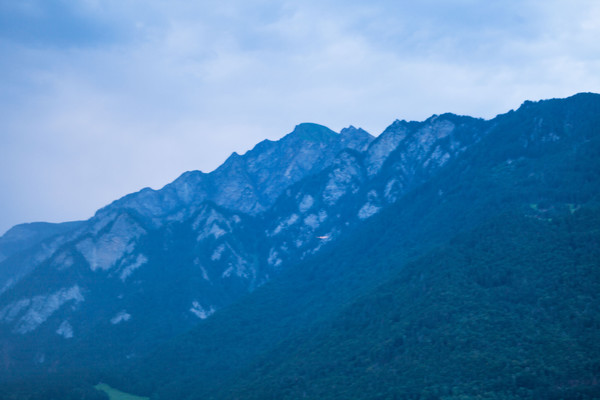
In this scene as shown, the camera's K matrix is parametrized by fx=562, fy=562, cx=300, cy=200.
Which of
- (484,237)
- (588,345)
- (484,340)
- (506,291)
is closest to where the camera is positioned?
(588,345)

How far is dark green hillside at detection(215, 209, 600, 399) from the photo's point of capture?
347 feet

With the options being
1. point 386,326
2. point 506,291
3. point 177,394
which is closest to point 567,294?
point 506,291

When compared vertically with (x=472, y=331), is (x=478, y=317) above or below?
above

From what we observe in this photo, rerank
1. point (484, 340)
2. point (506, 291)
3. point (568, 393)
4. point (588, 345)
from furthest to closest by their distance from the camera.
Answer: point (506, 291), point (484, 340), point (588, 345), point (568, 393)

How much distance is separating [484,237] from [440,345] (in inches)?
1806

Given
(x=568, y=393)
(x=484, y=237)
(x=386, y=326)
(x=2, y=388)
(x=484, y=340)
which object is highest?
(x=2, y=388)

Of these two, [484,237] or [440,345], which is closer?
[440,345]

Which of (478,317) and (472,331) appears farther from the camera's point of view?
(478,317)

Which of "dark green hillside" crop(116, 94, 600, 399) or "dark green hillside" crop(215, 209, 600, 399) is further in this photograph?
"dark green hillside" crop(116, 94, 600, 399)

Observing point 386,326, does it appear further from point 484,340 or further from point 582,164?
point 582,164

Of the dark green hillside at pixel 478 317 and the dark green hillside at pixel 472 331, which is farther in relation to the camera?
the dark green hillside at pixel 478 317

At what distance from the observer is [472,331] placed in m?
123

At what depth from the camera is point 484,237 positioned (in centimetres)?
15925

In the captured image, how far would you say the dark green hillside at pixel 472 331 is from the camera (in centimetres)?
10588
